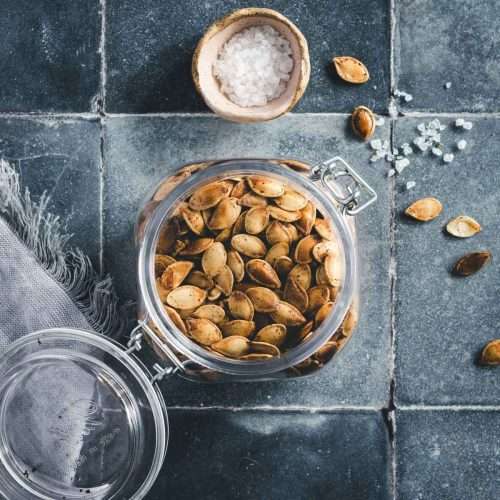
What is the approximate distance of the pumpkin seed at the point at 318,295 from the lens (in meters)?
0.77

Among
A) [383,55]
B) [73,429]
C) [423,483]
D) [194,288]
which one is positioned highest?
[383,55]

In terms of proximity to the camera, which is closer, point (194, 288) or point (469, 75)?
point (194, 288)

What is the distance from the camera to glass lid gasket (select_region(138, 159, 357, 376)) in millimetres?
761

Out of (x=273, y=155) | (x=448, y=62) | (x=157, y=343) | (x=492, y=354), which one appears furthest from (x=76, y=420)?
(x=448, y=62)

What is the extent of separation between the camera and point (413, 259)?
0.93m

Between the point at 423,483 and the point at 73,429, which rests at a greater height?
the point at 73,429

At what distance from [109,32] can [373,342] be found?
0.48 meters

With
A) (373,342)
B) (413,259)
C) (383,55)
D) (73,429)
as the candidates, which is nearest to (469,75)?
(383,55)

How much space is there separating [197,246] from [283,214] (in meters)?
0.09

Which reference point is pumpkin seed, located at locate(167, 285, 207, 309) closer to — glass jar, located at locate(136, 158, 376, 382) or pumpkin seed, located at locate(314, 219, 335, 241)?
glass jar, located at locate(136, 158, 376, 382)

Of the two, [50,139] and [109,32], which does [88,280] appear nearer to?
[50,139]

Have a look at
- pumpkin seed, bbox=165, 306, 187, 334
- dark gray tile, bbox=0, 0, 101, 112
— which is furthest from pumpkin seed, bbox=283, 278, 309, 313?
dark gray tile, bbox=0, 0, 101, 112

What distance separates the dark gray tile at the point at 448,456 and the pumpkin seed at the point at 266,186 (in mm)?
352

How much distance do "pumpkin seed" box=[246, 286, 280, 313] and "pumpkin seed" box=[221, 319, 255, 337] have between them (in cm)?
2
